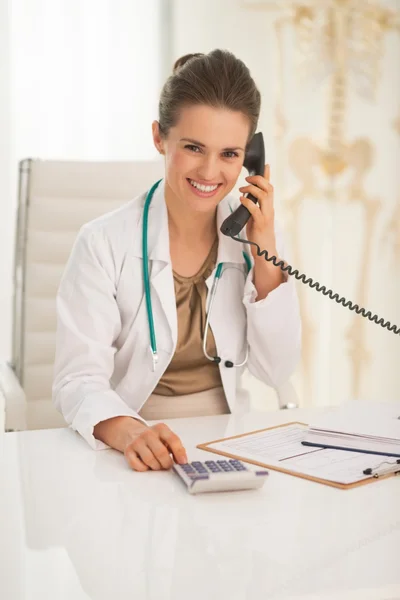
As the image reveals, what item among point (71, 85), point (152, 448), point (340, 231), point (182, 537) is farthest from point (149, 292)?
point (340, 231)

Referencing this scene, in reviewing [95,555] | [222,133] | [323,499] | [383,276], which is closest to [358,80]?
[383,276]

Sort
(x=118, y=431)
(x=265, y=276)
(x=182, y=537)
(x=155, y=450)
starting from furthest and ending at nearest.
Answer: 1. (x=265, y=276)
2. (x=118, y=431)
3. (x=155, y=450)
4. (x=182, y=537)

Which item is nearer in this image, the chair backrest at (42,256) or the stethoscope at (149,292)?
the stethoscope at (149,292)

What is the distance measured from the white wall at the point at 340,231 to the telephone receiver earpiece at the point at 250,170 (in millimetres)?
1270

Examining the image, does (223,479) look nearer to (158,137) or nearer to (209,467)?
(209,467)

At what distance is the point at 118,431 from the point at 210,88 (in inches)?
28.3

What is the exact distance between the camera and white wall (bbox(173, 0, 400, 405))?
2.81 m

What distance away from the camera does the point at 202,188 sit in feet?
4.89

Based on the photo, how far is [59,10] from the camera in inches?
102

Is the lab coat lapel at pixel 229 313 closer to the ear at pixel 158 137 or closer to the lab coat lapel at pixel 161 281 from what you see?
the lab coat lapel at pixel 161 281

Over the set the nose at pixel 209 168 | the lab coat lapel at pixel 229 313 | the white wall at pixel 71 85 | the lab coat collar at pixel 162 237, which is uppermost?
the white wall at pixel 71 85

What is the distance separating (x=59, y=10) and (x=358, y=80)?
3.94 ft

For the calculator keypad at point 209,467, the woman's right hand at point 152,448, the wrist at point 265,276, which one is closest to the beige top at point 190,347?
the wrist at point 265,276

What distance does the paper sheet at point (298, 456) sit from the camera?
1008 millimetres
